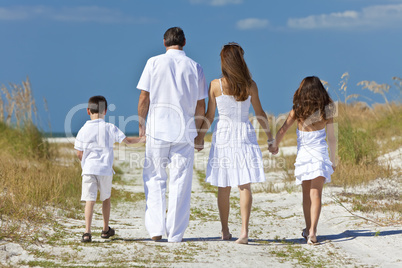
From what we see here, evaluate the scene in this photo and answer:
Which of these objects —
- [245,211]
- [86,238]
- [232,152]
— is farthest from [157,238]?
[232,152]

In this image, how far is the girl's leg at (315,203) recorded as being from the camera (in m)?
5.34

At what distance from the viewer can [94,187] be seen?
5480mm

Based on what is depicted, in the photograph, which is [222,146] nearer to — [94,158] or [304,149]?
[304,149]

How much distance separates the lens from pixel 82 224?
652 cm

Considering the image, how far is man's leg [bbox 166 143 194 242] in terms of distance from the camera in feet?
17.7

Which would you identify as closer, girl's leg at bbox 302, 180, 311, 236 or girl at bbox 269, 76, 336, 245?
girl at bbox 269, 76, 336, 245

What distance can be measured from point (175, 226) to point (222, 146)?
97 centimetres

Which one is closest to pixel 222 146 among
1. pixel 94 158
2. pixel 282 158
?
pixel 94 158

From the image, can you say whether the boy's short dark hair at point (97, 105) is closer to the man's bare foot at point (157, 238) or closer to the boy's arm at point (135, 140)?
the boy's arm at point (135, 140)

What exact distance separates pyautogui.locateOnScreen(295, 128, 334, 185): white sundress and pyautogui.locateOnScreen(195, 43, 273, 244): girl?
1.47 ft

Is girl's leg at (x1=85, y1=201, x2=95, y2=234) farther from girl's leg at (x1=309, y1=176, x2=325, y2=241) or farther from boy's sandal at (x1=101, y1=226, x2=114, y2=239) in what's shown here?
girl's leg at (x1=309, y1=176, x2=325, y2=241)

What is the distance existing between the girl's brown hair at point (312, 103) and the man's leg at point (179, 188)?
4.06 ft

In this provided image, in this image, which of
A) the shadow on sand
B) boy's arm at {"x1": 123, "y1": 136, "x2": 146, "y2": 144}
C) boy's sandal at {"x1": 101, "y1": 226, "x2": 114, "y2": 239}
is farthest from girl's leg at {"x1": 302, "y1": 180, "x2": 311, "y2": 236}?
boy's sandal at {"x1": 101, "y1": 226, "x2": 114, "y2": 239}

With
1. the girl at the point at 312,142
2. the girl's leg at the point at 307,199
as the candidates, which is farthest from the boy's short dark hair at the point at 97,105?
the girl's leg at the point at 307,199
